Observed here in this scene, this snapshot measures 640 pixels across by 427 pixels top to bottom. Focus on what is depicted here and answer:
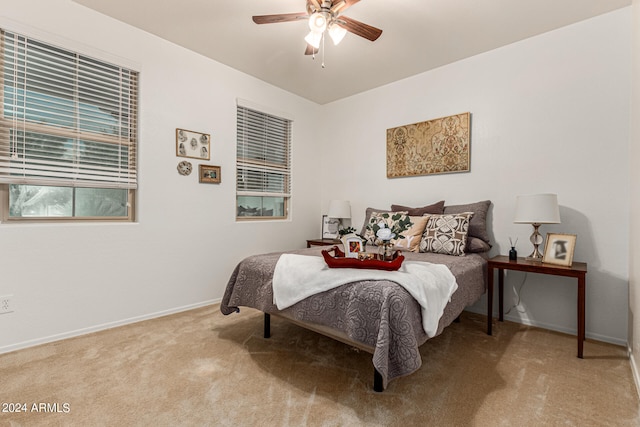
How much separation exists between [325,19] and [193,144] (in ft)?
5.96

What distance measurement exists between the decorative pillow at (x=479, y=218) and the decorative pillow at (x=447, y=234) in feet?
0.29

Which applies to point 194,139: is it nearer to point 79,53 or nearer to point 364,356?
point 79,53

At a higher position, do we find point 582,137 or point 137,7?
point 137,7

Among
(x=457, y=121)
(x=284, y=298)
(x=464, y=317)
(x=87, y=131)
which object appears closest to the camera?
(x=284, y=298)

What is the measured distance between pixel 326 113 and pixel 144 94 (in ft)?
8.14

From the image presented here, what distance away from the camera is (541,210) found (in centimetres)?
239

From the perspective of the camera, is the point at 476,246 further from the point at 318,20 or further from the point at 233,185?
the point at 233,185

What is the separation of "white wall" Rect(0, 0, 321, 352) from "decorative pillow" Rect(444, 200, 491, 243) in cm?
227

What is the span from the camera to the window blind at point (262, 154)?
368 centimetres

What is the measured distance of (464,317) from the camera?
3.01 meters

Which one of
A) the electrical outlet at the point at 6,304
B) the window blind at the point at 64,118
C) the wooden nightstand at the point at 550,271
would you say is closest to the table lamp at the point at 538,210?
the wooden nightstand at the point at 550,271

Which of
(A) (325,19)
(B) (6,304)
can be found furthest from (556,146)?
(B) (6,304)

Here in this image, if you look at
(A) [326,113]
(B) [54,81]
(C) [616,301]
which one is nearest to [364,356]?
(C) [616,301]

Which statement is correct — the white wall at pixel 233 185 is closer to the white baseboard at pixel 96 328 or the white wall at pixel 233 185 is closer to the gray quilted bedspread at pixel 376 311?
the white baseboard at pixel 96 328
